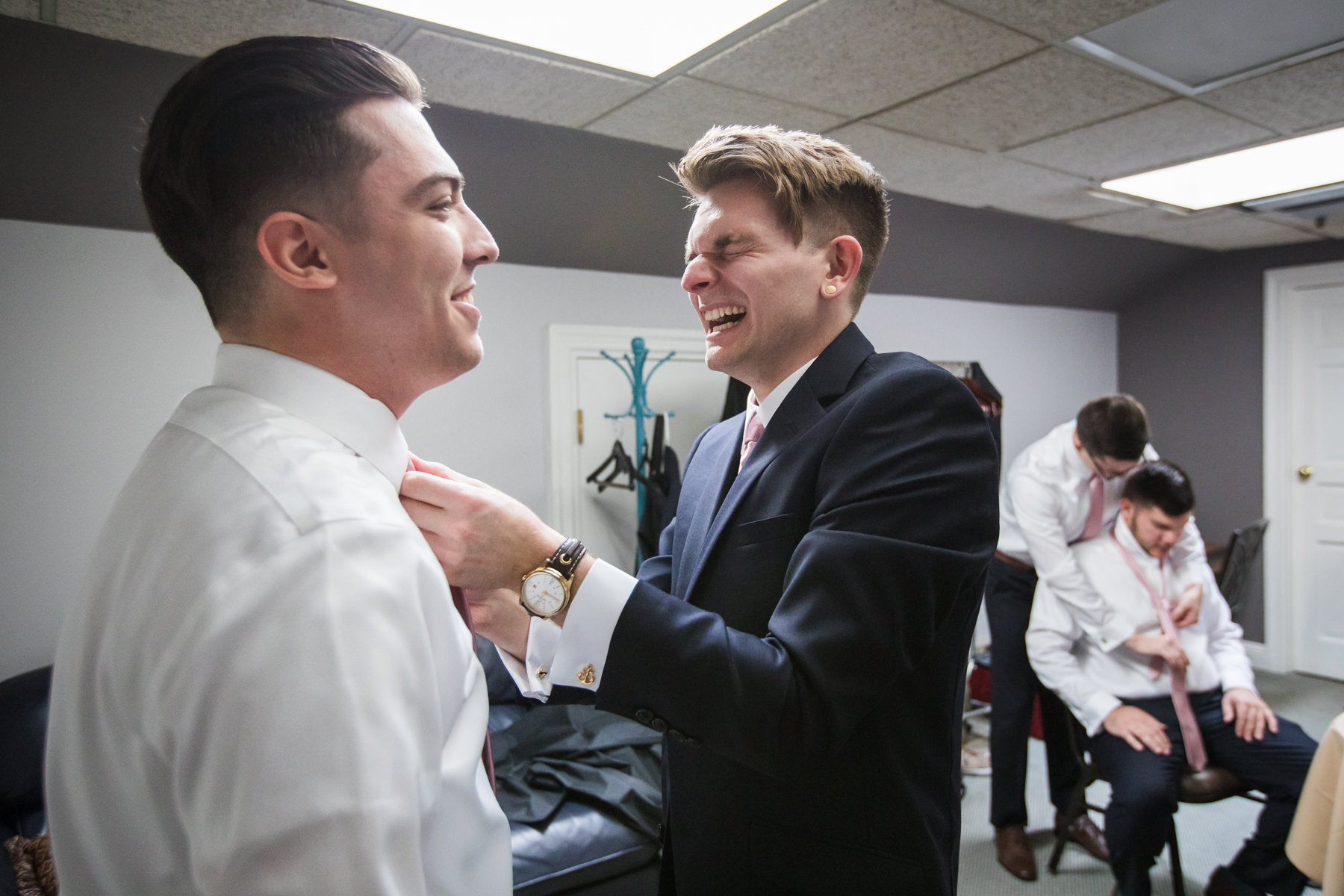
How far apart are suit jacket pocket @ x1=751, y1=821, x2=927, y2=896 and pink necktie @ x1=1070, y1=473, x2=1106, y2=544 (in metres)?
2.31

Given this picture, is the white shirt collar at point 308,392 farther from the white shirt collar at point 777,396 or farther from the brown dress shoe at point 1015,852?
the brown dress shoe at point 1015,852

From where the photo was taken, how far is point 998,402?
4031 mm

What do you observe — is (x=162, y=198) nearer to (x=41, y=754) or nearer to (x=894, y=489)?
(x=894, y=489)

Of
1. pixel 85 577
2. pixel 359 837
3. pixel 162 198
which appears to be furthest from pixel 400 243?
pixel 359 837

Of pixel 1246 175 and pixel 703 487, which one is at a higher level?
pixel 1246 175

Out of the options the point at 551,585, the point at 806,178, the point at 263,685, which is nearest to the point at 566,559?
the point at 551,585

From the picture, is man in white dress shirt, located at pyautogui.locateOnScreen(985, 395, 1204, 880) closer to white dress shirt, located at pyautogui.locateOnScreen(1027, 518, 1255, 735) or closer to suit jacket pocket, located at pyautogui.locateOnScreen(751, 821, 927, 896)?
white dress shirt, located at pyautogui.locateOnScreen(1027, 518, 1255, 735)

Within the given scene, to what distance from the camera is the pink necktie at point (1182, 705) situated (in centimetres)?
254

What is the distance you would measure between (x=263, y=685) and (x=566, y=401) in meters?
3.17

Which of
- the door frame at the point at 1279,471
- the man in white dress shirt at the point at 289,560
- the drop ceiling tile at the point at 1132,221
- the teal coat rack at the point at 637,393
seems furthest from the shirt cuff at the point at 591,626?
the door frame at the point at 1279,471

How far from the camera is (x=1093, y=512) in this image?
296cm

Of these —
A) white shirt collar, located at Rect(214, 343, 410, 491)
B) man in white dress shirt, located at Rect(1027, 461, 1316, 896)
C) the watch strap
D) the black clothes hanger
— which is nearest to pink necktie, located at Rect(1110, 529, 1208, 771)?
man in white dress shirt, located at Rect(1027, 461, 1316, 896)

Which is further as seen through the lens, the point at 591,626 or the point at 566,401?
the point at 566,401

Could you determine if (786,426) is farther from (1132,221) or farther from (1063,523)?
(1132,221)
